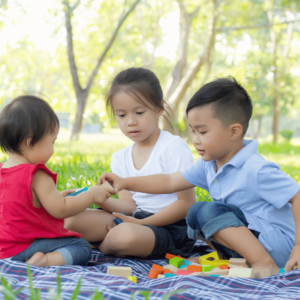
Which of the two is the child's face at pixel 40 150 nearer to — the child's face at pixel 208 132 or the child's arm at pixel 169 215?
the child's arm at pixel 169 215

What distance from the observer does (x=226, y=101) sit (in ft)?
6.65

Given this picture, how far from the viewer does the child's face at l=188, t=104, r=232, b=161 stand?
6.61 ft

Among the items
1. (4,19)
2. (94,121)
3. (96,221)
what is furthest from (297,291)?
(94,121)

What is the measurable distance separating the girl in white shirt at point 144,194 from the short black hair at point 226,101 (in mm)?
447

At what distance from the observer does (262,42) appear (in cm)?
2697

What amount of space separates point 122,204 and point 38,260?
0.87 metres

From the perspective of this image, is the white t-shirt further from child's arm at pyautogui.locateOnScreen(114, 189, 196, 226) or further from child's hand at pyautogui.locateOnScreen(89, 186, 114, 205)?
child's hand at pyautogui.locateOnScreen(89, 186, 114, 205)

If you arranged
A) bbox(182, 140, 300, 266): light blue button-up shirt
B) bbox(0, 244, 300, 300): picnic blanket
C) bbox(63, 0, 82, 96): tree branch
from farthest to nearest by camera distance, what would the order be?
bbox(63, 0, 82, 96): tree branch < bbox(182, 140, 300, 266): light blue button-up shirt < bbox(0, 244, 300, 300): picnic blanket

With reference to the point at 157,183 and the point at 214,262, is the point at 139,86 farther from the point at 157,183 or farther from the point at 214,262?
the point at 214,262

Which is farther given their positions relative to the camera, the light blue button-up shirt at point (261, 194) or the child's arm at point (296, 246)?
the light blue button-up shirt at point (261, 194)

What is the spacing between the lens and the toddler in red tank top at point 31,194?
71.9 inches

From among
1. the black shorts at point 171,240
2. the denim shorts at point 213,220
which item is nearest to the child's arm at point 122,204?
the black shorts at point 171,240

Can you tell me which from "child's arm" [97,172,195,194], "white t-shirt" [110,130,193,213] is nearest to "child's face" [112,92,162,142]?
"white t-shirt" [110,130,193,213]

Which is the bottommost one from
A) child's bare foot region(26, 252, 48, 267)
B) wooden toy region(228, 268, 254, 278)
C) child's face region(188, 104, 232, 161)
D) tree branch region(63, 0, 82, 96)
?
child's bare foot region(26, 252, 48, 267)
